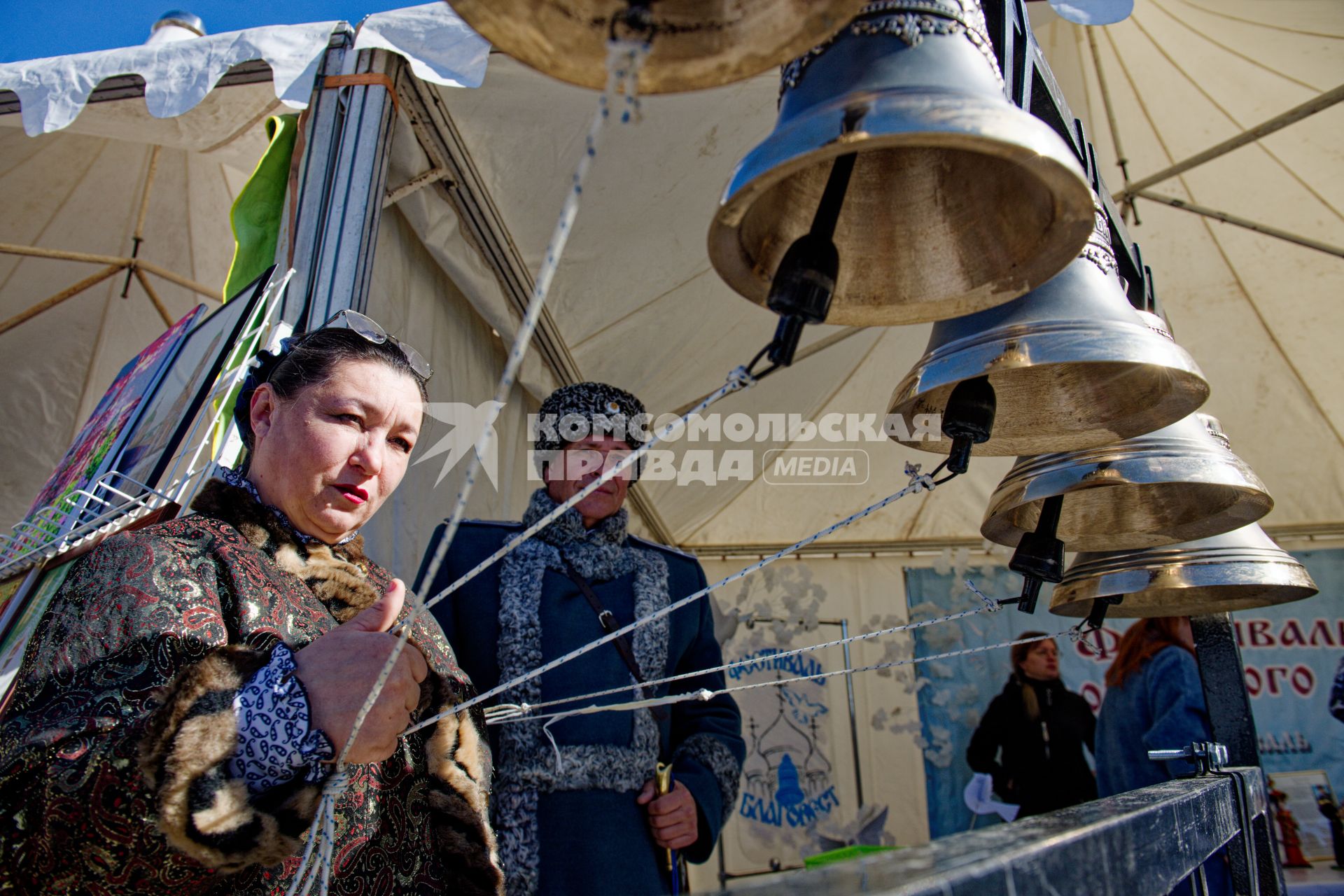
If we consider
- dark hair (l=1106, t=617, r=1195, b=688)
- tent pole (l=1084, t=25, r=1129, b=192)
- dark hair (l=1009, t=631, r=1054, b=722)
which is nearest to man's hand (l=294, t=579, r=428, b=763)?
dark hair (l=1106, t=617, r=1195, b=688)

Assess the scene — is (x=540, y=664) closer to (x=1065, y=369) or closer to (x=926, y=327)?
(x=1065, y=369)

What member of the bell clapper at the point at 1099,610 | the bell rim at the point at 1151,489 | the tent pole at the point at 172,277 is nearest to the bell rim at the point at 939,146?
the bell rim at the point at 1151,489

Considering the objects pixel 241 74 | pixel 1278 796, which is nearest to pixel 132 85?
pixel 241 74

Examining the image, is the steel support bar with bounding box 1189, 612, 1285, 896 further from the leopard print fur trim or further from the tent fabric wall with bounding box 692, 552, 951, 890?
the tent fabric wall with bounding box 692, 552, 951, 890

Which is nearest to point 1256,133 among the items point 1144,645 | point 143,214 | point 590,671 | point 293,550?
point 1144,645

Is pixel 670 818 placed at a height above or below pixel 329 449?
below

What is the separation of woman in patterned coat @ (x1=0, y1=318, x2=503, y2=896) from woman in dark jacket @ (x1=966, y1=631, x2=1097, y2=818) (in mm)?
4083

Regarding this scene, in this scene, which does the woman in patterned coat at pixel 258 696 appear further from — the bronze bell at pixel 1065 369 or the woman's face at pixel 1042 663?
the woman's face at pixel 1042 663

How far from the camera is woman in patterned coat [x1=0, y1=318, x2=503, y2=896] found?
23.7 inches

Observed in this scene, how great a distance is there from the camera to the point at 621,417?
1763 millimetres

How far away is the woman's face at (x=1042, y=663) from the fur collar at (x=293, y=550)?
456 cm

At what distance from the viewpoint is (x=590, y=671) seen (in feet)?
5.12

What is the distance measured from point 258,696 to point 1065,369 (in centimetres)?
91

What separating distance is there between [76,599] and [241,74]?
1770mm
